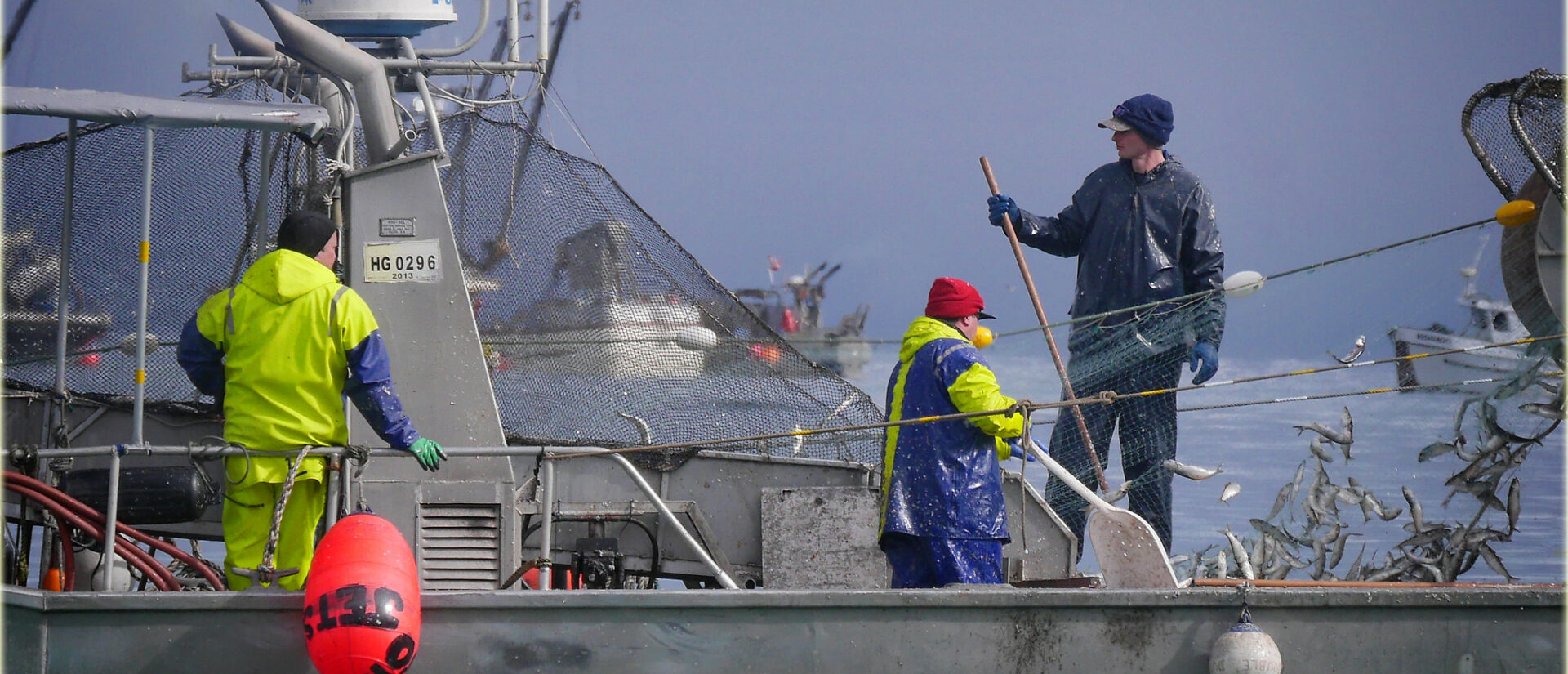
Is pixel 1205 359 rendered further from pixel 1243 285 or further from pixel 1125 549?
pixel 1125 549

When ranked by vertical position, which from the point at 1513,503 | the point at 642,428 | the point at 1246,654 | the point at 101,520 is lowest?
the point at 1246,654

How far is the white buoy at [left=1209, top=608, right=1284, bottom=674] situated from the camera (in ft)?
14.9

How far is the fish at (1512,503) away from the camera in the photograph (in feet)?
20.0

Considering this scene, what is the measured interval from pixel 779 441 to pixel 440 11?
369cm

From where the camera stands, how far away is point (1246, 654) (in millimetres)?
4543

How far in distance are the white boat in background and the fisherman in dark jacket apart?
827mm

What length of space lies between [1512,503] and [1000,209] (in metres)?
2.29

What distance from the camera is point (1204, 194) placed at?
6469 mm

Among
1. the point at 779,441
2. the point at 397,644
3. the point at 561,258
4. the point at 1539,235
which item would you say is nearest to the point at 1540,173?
the point at 1539,235

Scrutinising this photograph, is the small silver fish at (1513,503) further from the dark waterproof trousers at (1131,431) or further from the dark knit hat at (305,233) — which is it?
the dark knit hat at (305,233)

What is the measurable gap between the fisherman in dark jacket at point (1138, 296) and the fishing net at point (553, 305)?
933mm

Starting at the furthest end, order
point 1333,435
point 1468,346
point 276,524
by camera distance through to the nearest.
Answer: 1. point 1333,435
2. point 1468,346
3. point 276,524

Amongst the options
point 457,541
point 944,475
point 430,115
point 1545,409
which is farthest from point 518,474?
point 1545,409

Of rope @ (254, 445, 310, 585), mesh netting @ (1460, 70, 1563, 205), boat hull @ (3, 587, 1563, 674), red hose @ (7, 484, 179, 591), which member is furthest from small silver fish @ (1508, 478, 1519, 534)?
red hose @ (7, 484, 179, 591)
